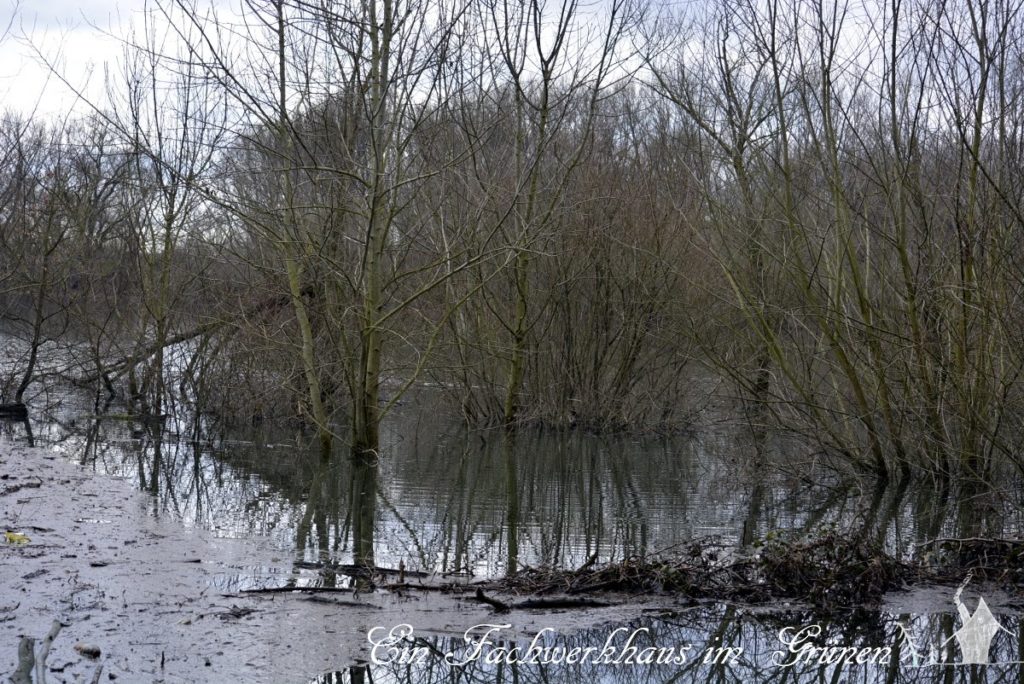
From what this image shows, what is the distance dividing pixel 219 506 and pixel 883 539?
5524 millimetres

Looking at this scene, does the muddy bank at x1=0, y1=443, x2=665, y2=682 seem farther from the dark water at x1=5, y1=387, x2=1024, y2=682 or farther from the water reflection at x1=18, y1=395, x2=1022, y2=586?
the water reflection at x1=18, y1=395, x2=1022, y2=586

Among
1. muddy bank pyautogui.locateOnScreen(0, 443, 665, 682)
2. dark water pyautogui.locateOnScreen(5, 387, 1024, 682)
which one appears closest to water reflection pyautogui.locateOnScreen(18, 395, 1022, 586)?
dark water pyautogui.locateOnScreen(5, 387, 1024, 682)

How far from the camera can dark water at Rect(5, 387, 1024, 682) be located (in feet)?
17.3

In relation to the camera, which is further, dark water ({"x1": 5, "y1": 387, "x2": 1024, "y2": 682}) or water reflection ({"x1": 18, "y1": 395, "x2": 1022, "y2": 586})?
water reflection ({"x1": 18, "y1": 395, "x2": 1022, "y2": 586})

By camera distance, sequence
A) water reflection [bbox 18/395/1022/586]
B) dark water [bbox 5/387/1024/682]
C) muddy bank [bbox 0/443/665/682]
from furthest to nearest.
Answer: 1. water reflection [bbox 18/395/1022/586]
2. dark water [bbox 5/387/1024/682]
3. muddy bank [bbox 0/443/665/682]

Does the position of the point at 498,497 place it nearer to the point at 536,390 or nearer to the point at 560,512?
the point at 560,512

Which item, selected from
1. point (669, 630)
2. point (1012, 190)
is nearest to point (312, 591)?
point (669, 630)

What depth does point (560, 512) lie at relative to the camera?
367 inches

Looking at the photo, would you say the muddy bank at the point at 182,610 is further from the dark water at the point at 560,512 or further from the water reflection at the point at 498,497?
the water reflection at the point at 498,497

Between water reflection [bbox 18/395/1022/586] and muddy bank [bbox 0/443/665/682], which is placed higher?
water reflection [bbox 18/395/1022/586]

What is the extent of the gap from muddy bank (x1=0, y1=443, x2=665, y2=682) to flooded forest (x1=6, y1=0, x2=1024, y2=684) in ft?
0.11

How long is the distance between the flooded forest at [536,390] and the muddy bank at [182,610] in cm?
3

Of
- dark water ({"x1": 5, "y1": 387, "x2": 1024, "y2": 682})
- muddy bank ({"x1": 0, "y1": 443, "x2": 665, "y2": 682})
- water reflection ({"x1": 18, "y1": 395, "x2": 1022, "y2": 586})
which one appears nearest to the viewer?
muddy bank ({"x1": 0, "y1": 443, "x2": 665, "y2": 682})

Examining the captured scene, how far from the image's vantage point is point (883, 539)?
8117 mm
